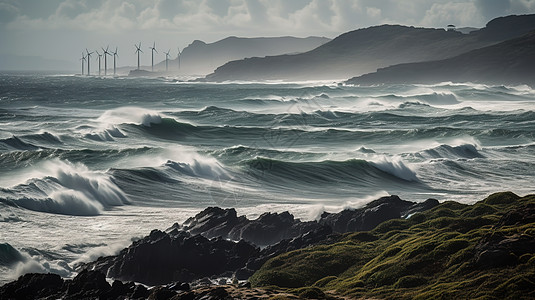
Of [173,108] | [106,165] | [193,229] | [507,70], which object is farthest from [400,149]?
[507,70]

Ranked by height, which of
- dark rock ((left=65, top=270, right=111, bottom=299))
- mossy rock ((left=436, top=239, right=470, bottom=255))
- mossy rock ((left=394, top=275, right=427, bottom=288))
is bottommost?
dark rock ((left=65, top=270, right=111, bottom=299))

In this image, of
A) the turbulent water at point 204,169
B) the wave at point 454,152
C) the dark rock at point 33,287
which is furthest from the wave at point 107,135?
the dark rock at point 33,287

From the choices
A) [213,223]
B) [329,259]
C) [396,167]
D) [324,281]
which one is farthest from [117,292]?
[396,167]

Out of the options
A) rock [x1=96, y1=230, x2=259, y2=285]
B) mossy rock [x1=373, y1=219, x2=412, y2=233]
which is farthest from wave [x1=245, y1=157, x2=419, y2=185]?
rock [x1=96, y1=230, x2=259, y2=285]

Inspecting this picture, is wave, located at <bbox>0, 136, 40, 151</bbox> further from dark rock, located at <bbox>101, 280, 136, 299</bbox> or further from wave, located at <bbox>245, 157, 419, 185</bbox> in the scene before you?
dark rock, located at <bbox>101, 280, 136, 299</bbox>

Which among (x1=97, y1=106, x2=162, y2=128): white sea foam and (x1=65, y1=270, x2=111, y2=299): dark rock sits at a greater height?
(x1=97, y1=106, x2=162, y2=128): white sea foam

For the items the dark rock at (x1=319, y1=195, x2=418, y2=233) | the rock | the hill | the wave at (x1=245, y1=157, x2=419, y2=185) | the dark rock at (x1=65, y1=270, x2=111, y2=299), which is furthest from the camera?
the hill

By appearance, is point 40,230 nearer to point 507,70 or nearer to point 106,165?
point 106,165
